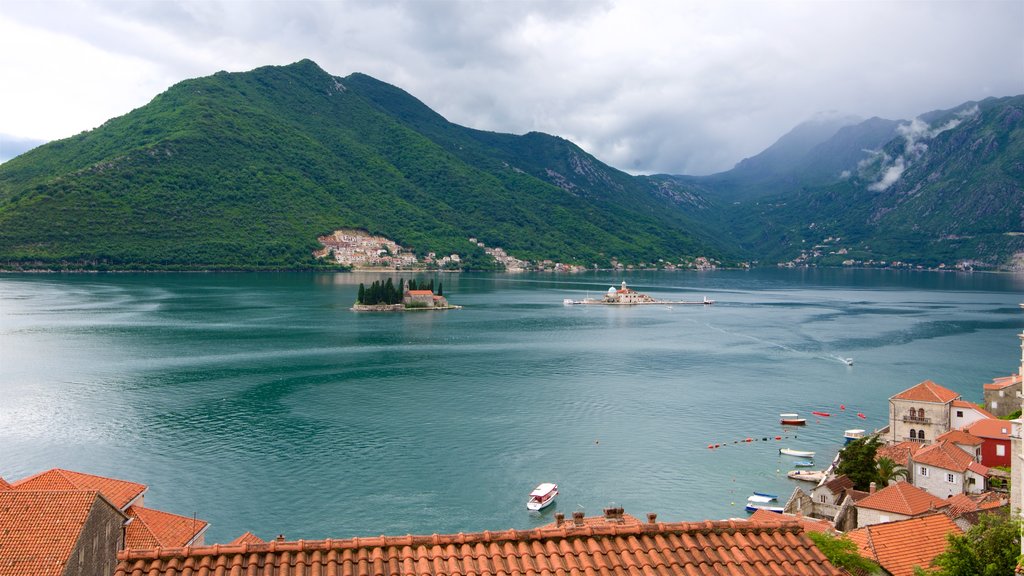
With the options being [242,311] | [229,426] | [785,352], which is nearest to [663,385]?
[785,352]

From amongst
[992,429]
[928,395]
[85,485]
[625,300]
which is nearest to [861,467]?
[992,429]

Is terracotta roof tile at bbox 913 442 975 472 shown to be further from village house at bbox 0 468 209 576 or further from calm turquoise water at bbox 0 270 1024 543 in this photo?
village house at bbox 0 468 209 576

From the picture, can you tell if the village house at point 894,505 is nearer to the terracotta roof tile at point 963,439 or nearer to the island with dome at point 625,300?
the terracotta roof tile at point 963,439

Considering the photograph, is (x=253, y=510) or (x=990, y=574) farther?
(x=253, y=510)

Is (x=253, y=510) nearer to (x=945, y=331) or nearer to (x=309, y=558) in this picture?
(x=309, y=558)

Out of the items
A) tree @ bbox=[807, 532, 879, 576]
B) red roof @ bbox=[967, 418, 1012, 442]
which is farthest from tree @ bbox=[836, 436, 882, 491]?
tree @ bbox=[807, 532, 879, 576]

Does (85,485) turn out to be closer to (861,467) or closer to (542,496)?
(542,496)
